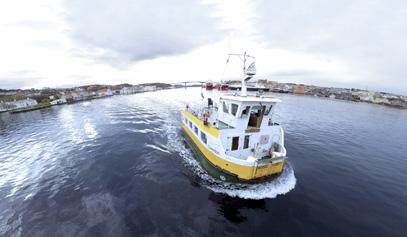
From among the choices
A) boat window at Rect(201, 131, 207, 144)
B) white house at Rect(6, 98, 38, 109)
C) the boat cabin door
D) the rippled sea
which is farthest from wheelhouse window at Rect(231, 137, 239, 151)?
white house at Rect(6, 98, 38, 109)

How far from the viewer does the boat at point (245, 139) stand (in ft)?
43.8

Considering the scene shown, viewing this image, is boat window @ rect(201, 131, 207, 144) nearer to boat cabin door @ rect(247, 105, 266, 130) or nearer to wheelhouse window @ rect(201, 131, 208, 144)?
wheelhouse window @ rect(201, 131, 208, 144)

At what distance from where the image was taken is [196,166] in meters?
17.8

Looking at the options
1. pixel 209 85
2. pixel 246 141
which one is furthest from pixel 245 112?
pixel 209 85

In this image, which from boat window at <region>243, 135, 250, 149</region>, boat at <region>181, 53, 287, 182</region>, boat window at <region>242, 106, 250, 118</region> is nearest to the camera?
boat at <region>181, 53, 287, 182</region>

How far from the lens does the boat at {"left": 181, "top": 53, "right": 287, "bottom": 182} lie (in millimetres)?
13352

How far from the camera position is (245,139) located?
15.2 metres

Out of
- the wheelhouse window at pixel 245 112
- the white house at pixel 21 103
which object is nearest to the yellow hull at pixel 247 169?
the wheelhouse window at pixel 245 112

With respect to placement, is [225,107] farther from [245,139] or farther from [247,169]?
[247,169]

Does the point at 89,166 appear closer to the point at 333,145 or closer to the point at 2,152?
the point at 2,152

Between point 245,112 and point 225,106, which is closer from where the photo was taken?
point 245,112

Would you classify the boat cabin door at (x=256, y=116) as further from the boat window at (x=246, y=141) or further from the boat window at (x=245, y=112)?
the boat window at (x=246, y=141)

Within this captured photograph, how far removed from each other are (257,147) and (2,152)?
1351 inches

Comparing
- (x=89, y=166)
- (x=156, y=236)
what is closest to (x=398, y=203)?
(x=156, y=236)
